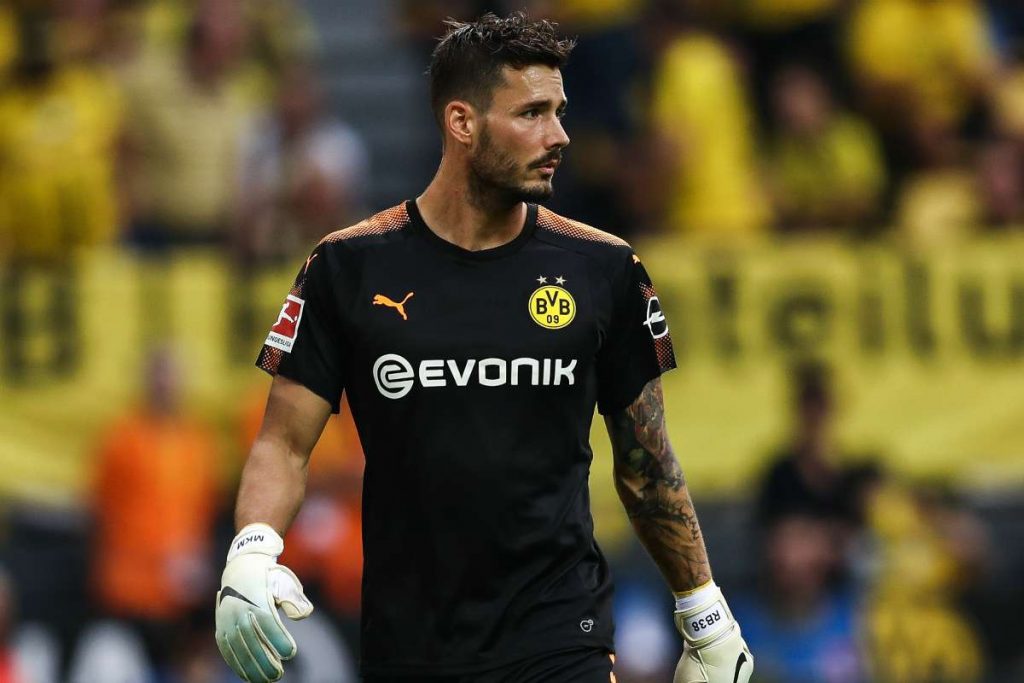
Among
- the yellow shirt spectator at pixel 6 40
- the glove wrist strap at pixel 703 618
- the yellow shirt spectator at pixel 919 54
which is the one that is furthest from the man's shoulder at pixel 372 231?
the yellow shirt spectator at pixel 919 54

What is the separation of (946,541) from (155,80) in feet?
16.4

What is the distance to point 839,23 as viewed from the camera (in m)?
11.5

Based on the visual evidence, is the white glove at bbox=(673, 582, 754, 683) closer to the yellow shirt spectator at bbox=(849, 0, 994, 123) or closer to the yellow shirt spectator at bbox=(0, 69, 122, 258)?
the yellow shirt spectator at bbox=(0, 69, 122, 258)

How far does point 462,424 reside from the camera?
445cm

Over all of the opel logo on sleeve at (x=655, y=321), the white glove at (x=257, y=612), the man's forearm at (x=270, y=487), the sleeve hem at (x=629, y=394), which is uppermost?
the opel logo on sleeve at (x=655, y=321)

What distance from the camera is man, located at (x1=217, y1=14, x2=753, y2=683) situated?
14.5ft

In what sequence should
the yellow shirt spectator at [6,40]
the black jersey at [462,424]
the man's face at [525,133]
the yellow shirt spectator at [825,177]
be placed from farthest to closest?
1. the yellow shirt spectator at [825,177]
2. the yellow shirt spectator at [6,40]
3. the man's face at [525,133]
4. the black jersey at [462,424]

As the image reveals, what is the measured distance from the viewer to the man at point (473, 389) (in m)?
4.43

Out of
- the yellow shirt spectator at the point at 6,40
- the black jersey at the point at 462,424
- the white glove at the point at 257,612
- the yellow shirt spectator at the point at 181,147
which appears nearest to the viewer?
the white glove at the point at 257,612

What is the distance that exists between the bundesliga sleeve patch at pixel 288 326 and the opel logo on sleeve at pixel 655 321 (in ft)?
2.73

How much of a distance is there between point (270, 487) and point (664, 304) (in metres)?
6.07

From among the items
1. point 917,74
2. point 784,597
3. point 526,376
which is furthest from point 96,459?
point 526,376

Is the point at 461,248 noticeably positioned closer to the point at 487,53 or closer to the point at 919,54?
the point at 487,53

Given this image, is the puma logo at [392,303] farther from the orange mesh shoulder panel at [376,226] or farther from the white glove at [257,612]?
the white glove at [257,612]
